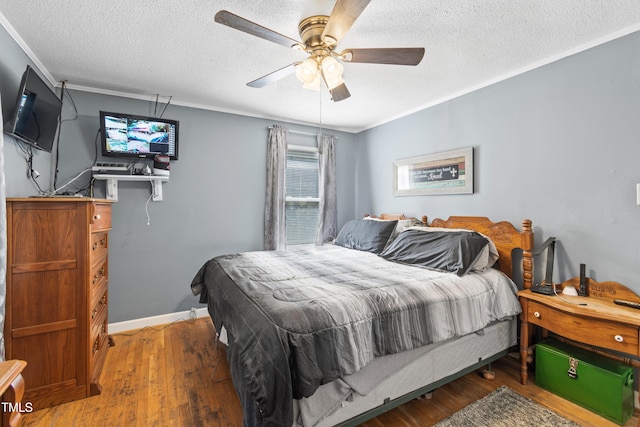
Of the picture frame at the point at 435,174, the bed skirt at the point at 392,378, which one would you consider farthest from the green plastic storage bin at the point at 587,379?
the picture frame at the point at 435,174

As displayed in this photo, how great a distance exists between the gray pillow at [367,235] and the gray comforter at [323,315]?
64 cm

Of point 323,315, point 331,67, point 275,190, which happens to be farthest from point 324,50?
point 275,190

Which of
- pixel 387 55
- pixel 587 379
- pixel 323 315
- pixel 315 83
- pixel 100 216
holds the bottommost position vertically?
pixel 587 379

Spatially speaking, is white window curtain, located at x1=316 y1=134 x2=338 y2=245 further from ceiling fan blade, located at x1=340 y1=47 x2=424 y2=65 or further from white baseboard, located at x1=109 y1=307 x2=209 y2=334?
ceiling fan blade, located at x1=340 y1=47 x2=424 y2=65

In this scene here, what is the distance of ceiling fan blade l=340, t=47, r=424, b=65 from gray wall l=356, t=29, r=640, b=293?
54.8 inches

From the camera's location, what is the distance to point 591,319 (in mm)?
1818

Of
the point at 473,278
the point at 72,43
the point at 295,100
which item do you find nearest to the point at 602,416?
the point at 473,278

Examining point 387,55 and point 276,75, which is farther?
point 276,75

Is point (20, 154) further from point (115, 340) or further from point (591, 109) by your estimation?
point (591, 109)

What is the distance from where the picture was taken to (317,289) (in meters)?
1.85

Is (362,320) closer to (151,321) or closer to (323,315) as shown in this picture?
(323,315)

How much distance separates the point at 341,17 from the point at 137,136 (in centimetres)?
253

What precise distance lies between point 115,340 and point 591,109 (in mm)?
4477

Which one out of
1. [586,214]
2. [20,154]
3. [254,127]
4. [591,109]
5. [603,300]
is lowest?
[603,300]
